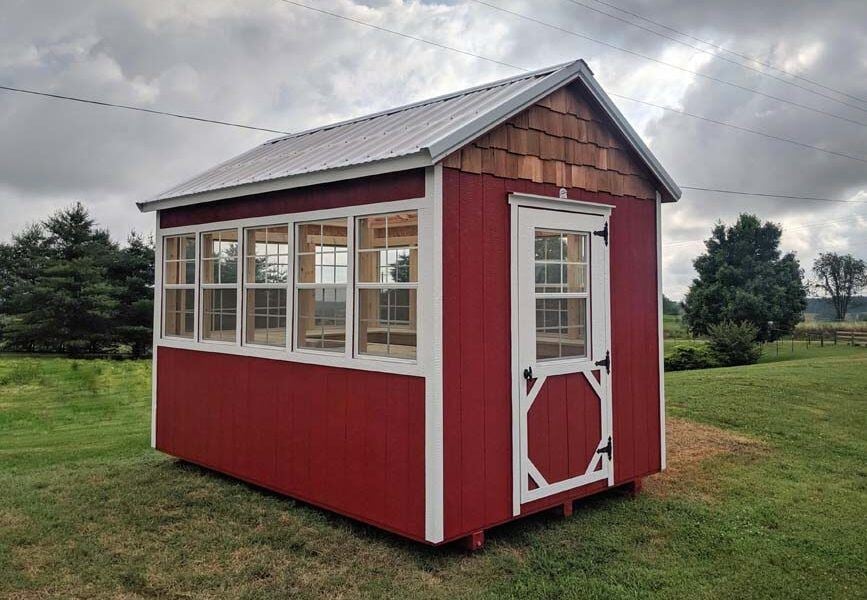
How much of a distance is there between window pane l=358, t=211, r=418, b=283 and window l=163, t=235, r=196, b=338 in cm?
255

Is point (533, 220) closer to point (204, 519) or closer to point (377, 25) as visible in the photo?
point (204, 519)

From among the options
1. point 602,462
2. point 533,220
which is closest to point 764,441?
A: point 602,462

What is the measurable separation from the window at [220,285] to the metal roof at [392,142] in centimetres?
42

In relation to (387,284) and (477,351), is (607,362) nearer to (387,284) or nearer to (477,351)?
(477,351)

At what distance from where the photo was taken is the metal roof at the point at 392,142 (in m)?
4.06

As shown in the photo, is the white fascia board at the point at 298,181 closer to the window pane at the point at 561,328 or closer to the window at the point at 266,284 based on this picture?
the window at the point at 266,284

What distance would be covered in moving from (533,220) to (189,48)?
22.2ft

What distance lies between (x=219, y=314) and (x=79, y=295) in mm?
17310

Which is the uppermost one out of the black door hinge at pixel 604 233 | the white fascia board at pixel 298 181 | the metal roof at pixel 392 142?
the metal roof at pixel 392 142

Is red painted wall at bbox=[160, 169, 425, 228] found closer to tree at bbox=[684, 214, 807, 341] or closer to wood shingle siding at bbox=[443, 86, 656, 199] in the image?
wood shingle siding at bbox=[443, 86, 656, 199]

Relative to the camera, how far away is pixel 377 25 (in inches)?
406

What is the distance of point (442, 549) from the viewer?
416 cm

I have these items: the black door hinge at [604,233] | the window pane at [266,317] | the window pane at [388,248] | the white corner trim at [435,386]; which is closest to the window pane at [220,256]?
the window pane at [266,317]

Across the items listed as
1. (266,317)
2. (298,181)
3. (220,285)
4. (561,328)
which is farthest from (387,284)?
(220,285)
